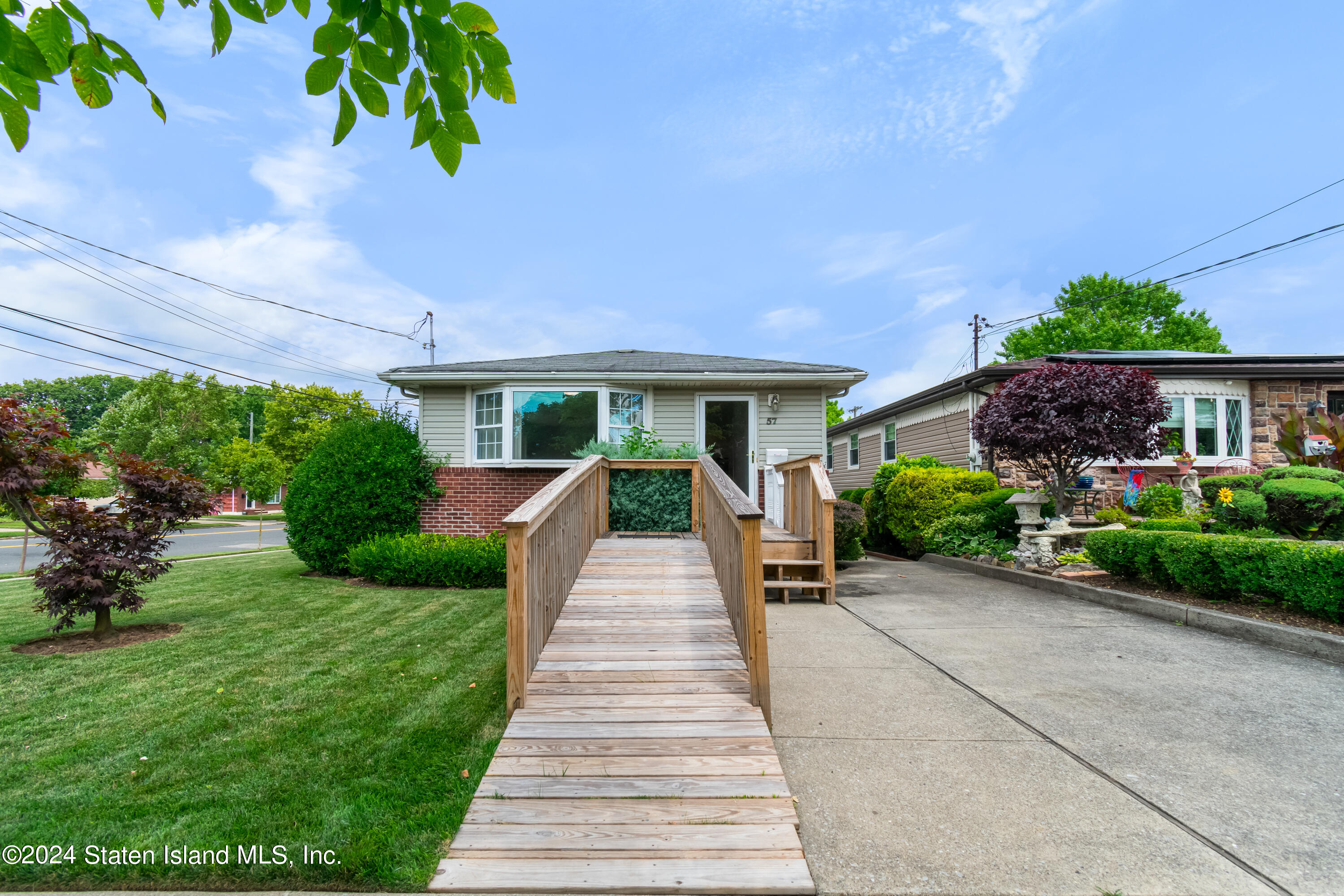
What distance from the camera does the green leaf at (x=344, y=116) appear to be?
74.8 inches

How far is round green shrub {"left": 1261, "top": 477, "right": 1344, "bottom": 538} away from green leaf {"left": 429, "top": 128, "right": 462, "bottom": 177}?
31.8 ft

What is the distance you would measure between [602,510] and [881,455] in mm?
11554

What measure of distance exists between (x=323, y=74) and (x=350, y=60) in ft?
0.85

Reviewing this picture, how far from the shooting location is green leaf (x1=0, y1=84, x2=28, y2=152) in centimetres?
174

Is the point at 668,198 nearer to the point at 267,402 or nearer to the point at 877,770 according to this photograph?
the point at 877,770

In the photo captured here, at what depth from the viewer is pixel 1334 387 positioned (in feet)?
40.1

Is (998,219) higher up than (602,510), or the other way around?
(998,219)

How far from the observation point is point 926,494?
11695mm

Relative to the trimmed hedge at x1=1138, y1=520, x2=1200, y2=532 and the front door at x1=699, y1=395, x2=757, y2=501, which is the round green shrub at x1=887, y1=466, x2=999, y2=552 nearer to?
the trimmed hedge at x1=1138, y1=520, x2=1200, y2=532

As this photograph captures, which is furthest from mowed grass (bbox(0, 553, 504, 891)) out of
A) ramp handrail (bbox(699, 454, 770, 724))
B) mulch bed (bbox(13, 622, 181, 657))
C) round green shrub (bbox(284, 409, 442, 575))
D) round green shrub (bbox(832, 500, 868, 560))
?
round green shrub (bbox(832, 500, 868, 560))

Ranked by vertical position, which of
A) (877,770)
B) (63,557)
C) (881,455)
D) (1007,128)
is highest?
(1007,128)

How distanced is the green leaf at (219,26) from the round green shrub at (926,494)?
11430 mm

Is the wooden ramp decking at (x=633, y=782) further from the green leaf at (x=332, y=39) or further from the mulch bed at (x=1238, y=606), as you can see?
the mulch bed at (x=1238, y=606)

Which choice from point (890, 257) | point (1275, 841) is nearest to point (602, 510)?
point (1275, 841)
